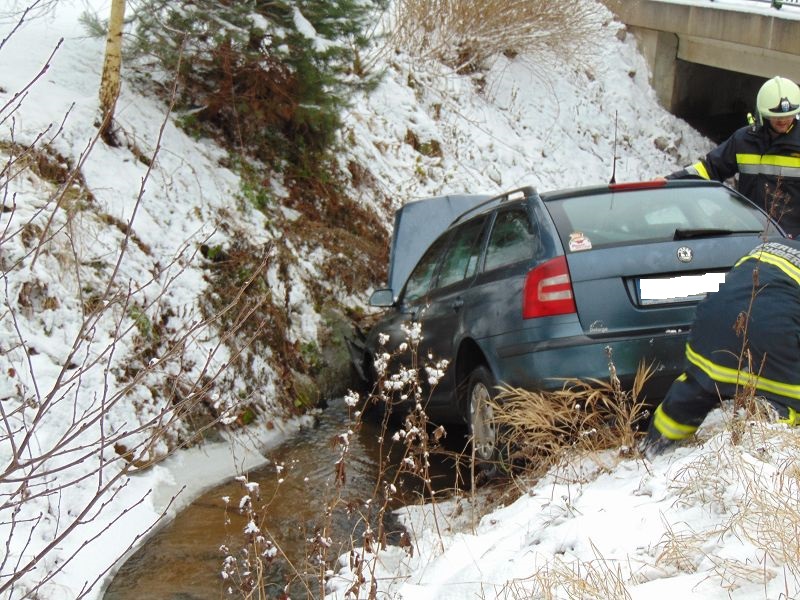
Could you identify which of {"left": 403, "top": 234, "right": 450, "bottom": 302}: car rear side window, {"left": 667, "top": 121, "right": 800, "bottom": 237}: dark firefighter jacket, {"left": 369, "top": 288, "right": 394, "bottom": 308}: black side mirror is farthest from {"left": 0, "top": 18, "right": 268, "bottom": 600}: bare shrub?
{"left": 667, "top": 121, "right": 800, "bottom": 237}: dark firefighter jacket

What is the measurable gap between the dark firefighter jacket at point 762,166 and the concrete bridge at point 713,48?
30.3 ft

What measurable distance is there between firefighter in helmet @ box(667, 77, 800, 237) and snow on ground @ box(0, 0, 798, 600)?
8.50 ft

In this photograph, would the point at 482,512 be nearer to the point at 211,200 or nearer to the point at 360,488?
the point at 360,488

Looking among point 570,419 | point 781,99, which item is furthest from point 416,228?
point 570,419

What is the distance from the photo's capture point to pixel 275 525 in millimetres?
5273

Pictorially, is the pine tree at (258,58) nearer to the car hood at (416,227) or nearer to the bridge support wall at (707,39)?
the car hood at (416,227)

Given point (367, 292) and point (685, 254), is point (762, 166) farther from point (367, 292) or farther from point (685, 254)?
point (367, 292)

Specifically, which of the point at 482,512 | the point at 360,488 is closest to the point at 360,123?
the point at 360,488

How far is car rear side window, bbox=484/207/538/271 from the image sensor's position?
525cm

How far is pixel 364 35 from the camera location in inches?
366

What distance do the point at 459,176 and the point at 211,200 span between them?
544 centimetres

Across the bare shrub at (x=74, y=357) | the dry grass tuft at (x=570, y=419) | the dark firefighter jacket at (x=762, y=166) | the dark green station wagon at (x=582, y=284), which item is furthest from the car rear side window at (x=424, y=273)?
the dry grass tuft at (x=570, y=419)

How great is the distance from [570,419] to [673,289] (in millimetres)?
878

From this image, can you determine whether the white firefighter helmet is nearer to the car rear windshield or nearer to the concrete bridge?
the car rear windshield
